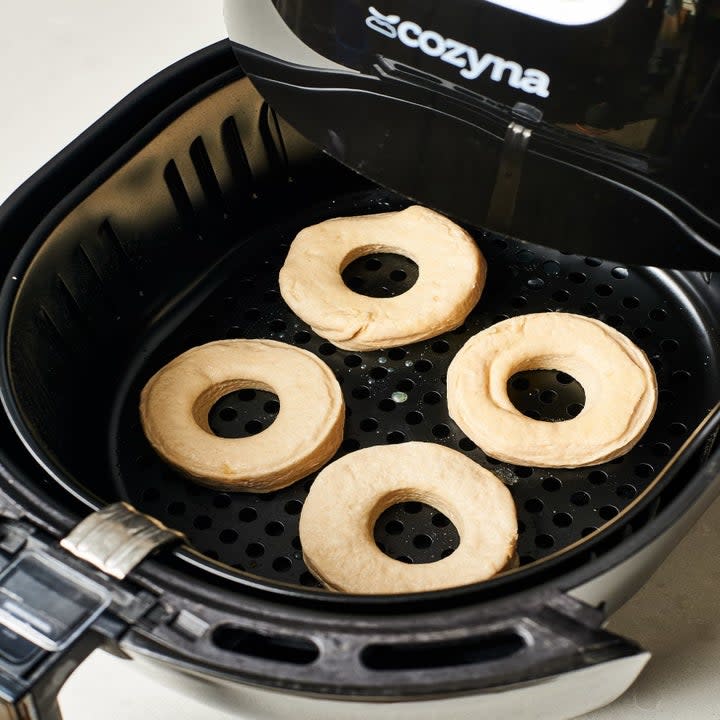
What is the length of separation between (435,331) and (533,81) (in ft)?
1.19

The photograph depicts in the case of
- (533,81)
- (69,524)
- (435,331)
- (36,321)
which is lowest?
(69,524)

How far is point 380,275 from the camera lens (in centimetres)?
116

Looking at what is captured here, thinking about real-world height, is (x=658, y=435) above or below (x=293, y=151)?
below

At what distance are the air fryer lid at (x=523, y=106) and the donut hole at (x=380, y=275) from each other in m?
0.25

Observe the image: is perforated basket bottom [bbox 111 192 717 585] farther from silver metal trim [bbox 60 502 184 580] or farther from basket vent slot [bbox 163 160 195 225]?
silver metal trim [bbox 60 502 184 580]

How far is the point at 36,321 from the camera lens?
37.5 inches

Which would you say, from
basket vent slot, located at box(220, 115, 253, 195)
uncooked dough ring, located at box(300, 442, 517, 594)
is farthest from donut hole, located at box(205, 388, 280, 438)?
basket vent slot, located at box(220, 115, 253, 195)

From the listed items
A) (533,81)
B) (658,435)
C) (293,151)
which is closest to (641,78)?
(533,81)

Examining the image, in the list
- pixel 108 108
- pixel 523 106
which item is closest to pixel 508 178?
pixel 523 106

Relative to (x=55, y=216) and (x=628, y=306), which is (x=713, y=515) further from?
(x=55, y=216)

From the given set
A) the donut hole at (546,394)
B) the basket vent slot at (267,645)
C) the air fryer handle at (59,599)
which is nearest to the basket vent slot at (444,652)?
the basket vent slot at (267,645)

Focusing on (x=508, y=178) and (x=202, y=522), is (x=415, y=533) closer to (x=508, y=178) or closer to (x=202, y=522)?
(x=202, y=522)

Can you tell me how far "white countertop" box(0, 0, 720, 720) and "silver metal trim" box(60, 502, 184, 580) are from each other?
0.66ft

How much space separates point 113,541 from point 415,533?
33 cm
